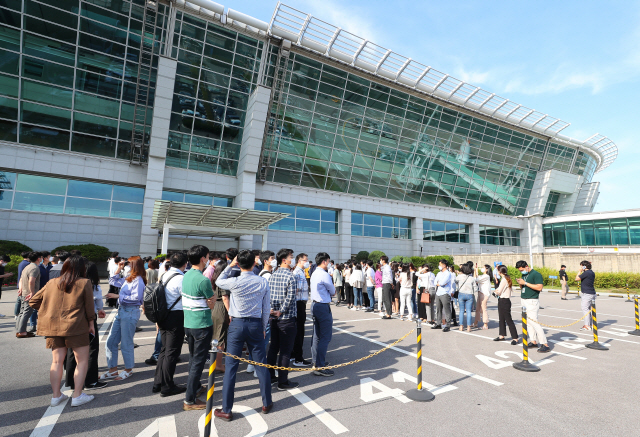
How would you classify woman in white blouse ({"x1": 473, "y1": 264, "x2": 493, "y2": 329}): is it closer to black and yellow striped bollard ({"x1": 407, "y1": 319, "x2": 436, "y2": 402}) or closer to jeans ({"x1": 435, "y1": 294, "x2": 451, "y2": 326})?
jeans ({"x1": 435, "y1": 294, "x2": 451, "y2": 326})

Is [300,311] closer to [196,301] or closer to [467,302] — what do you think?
[196,301]

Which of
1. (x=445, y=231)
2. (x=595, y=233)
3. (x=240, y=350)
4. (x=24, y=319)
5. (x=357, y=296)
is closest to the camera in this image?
(x=240, y=350)

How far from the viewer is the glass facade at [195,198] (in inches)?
1048

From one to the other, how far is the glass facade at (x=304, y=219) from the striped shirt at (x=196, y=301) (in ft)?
82.5

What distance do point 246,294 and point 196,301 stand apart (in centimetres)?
77

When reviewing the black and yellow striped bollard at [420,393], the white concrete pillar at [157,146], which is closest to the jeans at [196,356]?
the black and yellow striped bollard at [420,393]

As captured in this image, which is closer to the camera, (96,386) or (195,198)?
(96,386)

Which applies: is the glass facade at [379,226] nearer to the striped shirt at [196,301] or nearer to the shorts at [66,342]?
the striped shirt at [196,301]

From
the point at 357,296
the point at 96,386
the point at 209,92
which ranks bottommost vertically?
the point at 96,386

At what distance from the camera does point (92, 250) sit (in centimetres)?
2200

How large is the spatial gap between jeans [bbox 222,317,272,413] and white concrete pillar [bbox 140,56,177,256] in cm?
2309

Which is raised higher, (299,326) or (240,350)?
(240,350)

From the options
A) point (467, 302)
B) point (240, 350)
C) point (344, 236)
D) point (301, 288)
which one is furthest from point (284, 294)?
point (344, 236)

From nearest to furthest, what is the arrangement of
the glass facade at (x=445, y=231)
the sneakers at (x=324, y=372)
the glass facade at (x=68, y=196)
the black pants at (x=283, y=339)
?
1. the black pants at (x=283, y=339)
2. the sneakers at (x=324, y=372)
3. the glass facade at (x=68, y=196)
4. the glass facade at (x=445, y=231)
